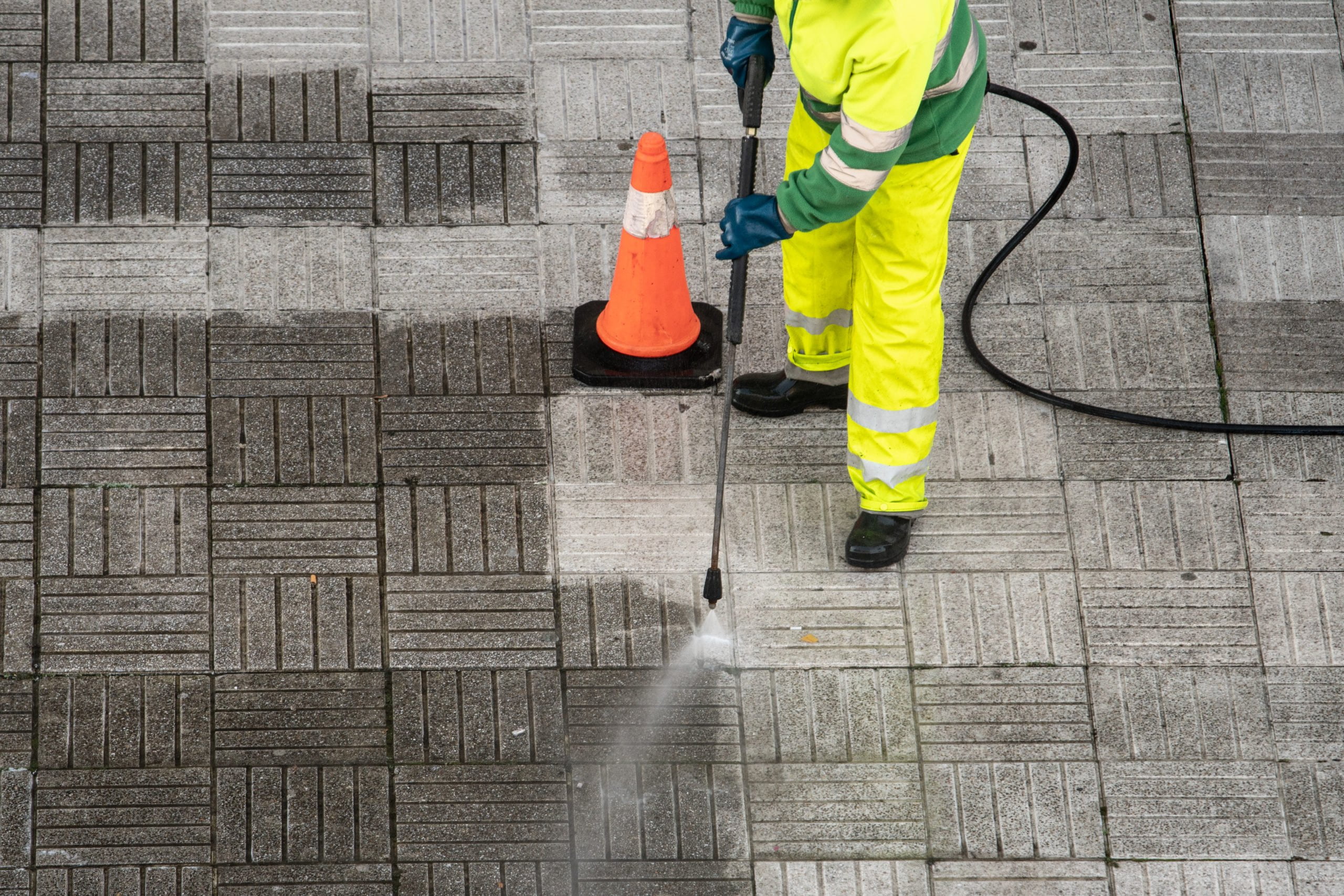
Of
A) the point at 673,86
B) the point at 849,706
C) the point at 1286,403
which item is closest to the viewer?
the point at 849,706

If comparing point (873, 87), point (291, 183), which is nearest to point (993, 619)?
point (873, 87)

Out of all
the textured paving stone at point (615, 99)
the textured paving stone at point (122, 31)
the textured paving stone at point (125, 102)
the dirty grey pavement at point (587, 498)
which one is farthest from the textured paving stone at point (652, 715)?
the textured paving stone at point (122, 31)

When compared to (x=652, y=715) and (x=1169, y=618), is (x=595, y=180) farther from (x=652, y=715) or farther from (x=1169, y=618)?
(x=1169, y=618)

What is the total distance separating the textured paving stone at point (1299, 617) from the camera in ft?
15.0

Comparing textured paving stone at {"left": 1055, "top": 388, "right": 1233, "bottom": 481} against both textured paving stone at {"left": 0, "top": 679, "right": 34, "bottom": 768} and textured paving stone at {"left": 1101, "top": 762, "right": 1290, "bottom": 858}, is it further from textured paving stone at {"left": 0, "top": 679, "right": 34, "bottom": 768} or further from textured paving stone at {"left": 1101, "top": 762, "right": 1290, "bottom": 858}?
textured paving stone at {"left": 0, "top": 679, "right": 34, "bottom": 768}

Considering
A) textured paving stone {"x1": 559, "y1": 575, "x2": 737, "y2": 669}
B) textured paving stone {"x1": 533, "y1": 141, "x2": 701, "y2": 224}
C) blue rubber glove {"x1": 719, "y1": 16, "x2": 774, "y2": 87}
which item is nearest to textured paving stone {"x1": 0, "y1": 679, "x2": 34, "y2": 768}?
textured paving stone {"x1": 559, "y1": 575, "x2": 737, "y2": 669}

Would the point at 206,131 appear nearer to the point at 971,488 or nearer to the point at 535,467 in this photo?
the point at 535,467

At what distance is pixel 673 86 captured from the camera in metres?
5.57

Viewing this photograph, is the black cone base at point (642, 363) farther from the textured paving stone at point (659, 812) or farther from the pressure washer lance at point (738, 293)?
the textured paving stone at point (659, 812)

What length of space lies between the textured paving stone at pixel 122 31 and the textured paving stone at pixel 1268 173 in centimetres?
399

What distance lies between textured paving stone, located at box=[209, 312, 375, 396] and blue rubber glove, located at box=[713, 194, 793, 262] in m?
1.56

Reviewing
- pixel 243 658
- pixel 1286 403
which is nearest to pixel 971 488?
pixel 1286 403

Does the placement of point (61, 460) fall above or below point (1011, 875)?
above

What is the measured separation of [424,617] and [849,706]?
1.40 meters
